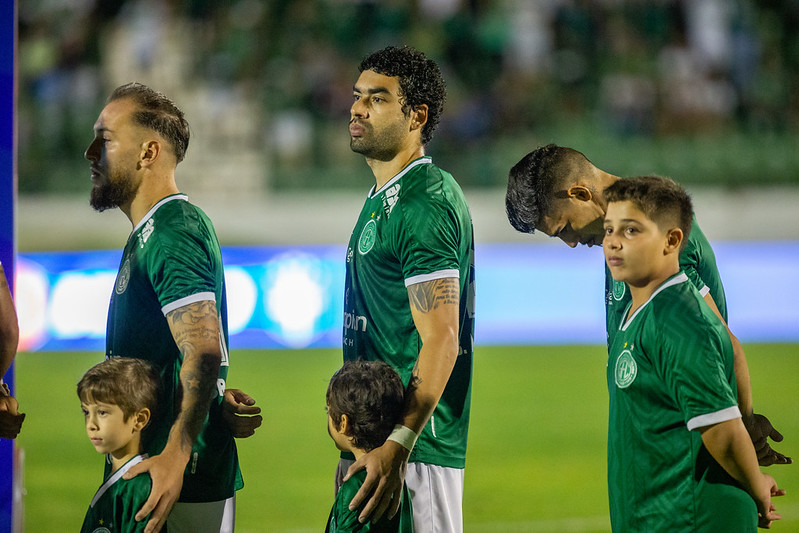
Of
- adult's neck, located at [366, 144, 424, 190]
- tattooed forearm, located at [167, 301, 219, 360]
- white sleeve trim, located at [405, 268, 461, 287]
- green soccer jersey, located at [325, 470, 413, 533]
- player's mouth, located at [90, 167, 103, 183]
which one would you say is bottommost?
green soccer jersey, located at [325, 470, 413, 533]

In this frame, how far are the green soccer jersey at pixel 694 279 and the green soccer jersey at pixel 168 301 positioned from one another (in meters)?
1.29

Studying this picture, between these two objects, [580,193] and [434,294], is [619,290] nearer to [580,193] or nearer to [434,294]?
[580,193]

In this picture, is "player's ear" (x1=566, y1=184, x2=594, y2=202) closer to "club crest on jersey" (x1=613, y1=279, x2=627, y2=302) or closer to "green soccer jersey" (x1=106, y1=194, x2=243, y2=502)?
"club crest on jersey" (x1=613, y1=279, x2=627, y2=302)

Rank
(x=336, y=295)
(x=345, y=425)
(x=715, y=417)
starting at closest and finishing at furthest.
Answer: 1. (x=715, y=417)
2. (x=345, y=425)
3. (x=336, y=295)

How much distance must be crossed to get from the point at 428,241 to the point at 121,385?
104 cm

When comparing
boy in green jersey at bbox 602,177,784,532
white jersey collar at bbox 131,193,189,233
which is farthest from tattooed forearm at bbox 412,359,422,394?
white jersey collar at bbox 131,193,189,233

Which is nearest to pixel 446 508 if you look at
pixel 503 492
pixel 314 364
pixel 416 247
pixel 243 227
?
pixel 416 247

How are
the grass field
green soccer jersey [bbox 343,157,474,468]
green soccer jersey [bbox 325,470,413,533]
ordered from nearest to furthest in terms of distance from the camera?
green soccer jersey [bbox 325,470,413,533]
green soccer jersey [bbox 343,157,474,468]
the grass field

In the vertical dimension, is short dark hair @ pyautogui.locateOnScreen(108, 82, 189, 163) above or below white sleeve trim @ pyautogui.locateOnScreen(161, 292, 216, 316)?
above

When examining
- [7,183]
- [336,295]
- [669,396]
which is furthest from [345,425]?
[336,295]

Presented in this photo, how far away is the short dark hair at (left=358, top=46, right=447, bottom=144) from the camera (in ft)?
11.0

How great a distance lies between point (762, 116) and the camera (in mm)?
14617

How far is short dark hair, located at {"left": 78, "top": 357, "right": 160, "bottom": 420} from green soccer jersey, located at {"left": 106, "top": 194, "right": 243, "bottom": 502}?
0.08 metres

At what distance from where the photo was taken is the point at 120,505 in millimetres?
3008
